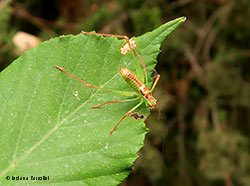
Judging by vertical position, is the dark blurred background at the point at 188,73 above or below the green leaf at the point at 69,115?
above

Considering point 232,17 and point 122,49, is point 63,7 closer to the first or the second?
point 232,17

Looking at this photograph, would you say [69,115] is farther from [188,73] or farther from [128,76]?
[188,73]

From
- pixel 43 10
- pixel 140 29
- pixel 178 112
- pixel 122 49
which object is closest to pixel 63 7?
pixel 43 10

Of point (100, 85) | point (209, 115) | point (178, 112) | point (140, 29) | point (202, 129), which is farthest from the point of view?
point (209, 115)

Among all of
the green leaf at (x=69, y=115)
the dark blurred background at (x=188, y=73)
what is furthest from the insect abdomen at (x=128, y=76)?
the dark blurred background at (x=188, y=73)

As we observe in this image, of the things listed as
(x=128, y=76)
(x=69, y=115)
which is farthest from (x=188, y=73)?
(x=69, y=115)

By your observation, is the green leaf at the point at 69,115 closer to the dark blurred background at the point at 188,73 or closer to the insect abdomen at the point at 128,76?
the insect abdomen at the point at 128,76

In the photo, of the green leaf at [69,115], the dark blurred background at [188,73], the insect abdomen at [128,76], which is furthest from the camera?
the dark blurred background at [188,73]
